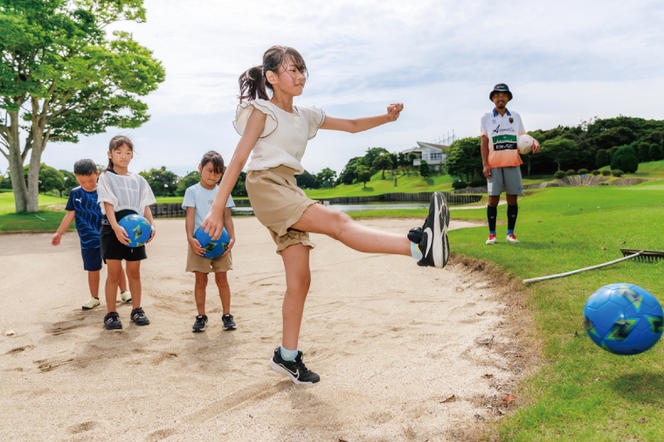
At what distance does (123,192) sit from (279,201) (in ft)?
9.00

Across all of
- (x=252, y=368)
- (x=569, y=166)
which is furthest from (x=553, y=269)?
(x=569, y=166)

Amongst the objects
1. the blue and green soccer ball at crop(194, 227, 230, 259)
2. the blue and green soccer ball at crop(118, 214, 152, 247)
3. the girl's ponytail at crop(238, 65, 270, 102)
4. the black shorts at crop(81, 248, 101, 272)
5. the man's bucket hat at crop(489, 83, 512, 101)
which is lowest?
the black shorts at crop(81, 248, 101, 272)

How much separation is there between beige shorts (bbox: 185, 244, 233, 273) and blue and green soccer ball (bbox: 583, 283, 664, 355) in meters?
3.34

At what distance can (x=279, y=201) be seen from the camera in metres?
2.92

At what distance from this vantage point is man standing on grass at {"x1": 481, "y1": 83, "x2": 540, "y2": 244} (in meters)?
7.38

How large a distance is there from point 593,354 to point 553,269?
2.45 metres

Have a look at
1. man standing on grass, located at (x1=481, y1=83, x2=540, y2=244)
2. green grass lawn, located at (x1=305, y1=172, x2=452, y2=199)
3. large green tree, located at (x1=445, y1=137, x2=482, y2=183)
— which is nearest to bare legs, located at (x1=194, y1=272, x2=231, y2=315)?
man standing on grass, located at (x1=481, y1=83, x2=540, y2=244)

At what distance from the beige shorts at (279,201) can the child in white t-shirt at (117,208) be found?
230 centimetres

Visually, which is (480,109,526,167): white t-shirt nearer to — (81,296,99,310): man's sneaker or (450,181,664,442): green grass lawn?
(450,181,664,442): green grass lawn

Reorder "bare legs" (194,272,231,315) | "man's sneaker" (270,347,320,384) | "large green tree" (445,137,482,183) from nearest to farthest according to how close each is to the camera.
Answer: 1. "man's sneaker" (270,347,320,384)
2. "bare legs" (194,272,231,315)
3. "large green tree" (445,137,482,183)

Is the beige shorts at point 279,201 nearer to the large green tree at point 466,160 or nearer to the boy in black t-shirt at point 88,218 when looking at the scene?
the boy in black t-shirt at point 88,218

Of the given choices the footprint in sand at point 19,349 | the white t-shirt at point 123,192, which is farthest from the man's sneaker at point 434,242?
the footprint in sand at point 19,349

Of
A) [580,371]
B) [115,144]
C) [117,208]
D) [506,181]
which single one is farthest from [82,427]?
[506,181]

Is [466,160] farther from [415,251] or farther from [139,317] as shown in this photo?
[415,251]
